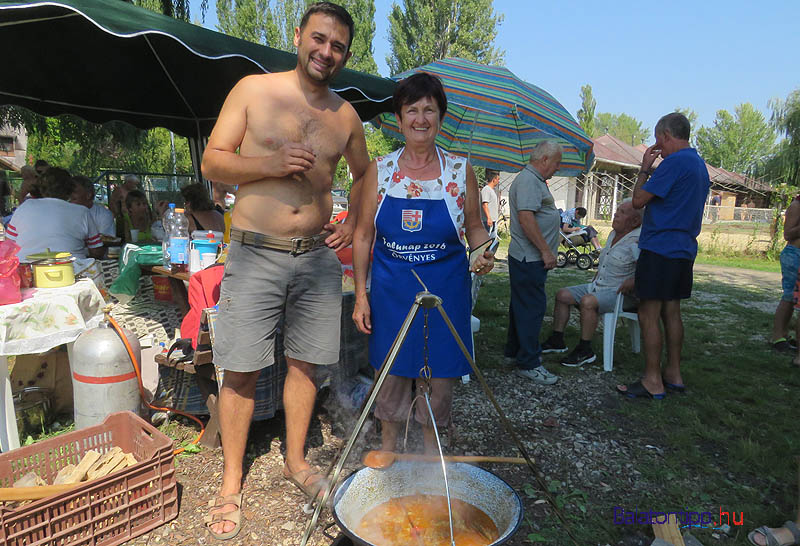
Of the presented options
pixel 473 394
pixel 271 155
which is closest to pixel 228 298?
pixel 271 155

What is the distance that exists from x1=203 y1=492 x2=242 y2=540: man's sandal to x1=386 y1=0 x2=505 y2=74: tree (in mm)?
26604

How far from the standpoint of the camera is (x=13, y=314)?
2449 mm

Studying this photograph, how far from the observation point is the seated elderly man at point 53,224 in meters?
4.23

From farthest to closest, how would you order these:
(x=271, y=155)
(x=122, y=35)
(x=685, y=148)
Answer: (x=685, y=148)
(x=122, y=35)
(x=271, y=155)

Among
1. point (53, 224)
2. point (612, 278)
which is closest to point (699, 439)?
→ point (612, 278)

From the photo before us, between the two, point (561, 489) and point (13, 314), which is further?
point (561, 489)

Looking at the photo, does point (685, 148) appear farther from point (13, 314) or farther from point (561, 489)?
point (13, 314)

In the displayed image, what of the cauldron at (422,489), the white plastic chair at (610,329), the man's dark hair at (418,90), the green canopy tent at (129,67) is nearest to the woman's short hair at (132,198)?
the green canopy tent at (129,67)

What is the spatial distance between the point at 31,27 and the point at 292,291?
11.7ft

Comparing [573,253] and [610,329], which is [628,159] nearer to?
[573,253]

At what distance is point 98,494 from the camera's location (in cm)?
208

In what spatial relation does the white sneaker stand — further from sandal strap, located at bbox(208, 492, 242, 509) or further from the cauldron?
sandal strap, located at bbox(208, 492, 242, 509)

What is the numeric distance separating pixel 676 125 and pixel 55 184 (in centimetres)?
536

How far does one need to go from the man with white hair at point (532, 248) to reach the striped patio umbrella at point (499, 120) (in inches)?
19.1
